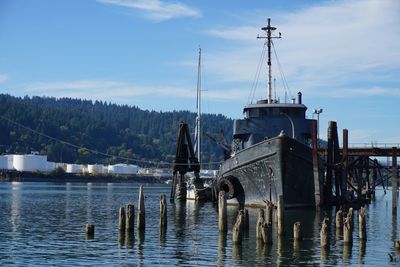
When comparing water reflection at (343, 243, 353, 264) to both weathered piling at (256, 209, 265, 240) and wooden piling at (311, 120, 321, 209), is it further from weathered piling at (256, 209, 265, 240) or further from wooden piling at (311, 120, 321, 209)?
wooden piling at (311, 120, 321, 209)

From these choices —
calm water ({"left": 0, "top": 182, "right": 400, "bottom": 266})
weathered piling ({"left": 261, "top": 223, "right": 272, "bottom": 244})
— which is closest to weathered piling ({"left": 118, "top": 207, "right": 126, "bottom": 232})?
calm water ({"left": 0, "top": 182, "right": 400, "bottom": 266})

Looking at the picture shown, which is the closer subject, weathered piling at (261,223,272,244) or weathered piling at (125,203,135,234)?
weathered piling at (261,223,272,244)

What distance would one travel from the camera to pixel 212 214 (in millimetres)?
55969

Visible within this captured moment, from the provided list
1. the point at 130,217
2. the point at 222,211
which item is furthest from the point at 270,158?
the point at 130,217

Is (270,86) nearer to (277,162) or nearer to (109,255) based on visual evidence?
(277,162)

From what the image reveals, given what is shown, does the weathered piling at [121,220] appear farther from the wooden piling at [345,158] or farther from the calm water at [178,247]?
the wooden piling at [345,158]

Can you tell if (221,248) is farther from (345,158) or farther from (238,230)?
(345,158)

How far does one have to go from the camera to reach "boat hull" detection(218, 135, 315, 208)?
51.5m

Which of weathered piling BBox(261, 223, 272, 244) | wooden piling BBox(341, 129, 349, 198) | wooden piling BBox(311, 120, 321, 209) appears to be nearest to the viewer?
weathered piling BBox(261, 223, 272, 244)

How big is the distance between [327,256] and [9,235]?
18.6 metres

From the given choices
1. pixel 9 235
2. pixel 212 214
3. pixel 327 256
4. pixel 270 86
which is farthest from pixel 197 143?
pixel 327 256

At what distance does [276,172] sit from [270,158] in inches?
46.6

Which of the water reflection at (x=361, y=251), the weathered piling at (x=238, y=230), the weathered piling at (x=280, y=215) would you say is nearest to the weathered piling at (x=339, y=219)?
the water reflection at (x=361, y=251)

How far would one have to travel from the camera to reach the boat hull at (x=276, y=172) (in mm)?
51531
